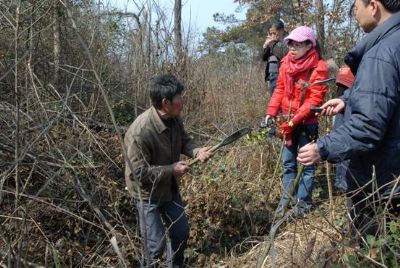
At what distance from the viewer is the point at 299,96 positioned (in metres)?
4.22

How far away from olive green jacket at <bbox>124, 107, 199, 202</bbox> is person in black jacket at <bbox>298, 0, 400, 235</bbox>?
1.19 meters

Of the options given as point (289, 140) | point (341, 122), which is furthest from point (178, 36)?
point (341, 122)

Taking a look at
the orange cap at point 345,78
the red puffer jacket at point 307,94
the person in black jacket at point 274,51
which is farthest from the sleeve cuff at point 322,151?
the person in black jacket at point 274,51

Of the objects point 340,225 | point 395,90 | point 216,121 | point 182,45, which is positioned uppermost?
point 182,45

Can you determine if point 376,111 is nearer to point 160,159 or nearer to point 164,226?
point 160,159

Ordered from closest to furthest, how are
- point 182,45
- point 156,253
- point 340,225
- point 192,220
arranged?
point 156,253, point 340,225, point 192,220, point 182,45

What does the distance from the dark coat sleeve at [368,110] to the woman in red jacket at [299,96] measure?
173 cm

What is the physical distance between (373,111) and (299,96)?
7.08 feet

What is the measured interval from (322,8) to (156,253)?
6.14 metres

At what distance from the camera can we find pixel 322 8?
810 centimetres

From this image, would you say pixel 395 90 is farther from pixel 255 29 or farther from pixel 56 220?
pixel 255 29

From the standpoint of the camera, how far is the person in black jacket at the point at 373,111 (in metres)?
2.08

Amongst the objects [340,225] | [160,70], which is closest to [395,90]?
[340,225]

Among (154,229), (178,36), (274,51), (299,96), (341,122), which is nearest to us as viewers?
(341,122)
